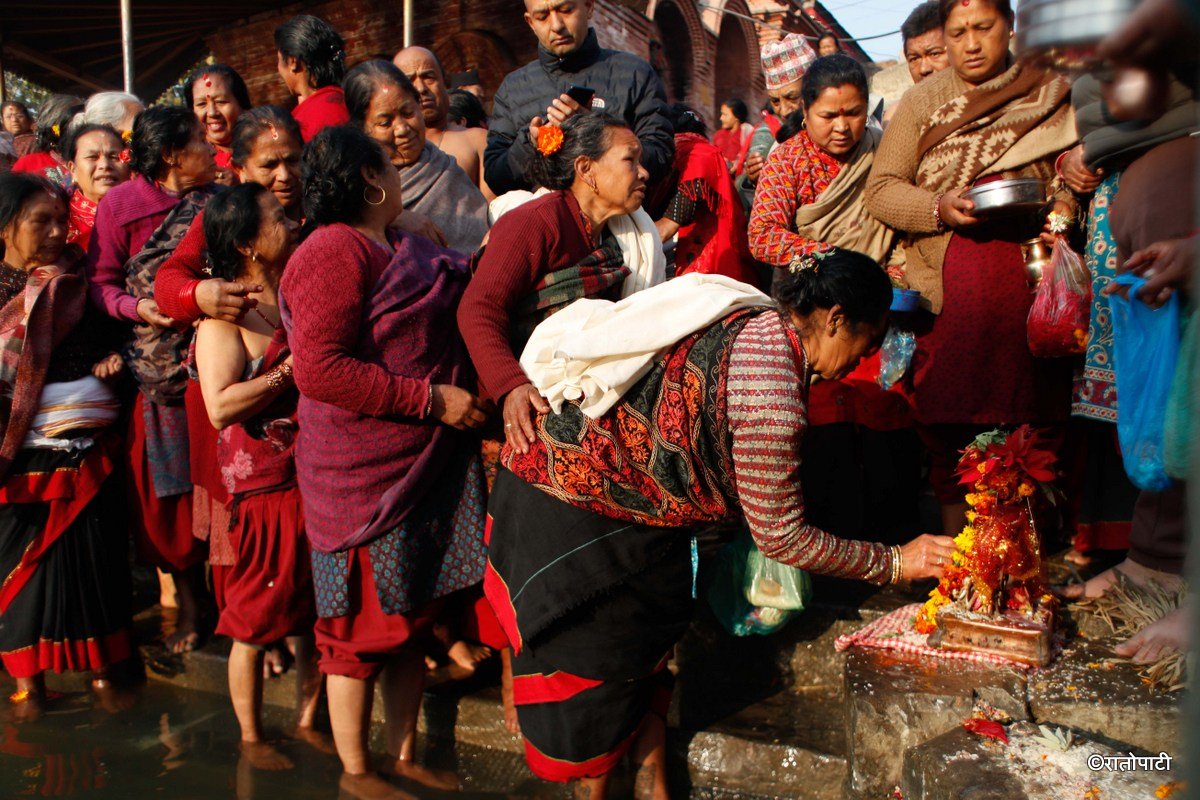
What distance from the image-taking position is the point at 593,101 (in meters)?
3.64

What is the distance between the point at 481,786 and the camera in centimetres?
320

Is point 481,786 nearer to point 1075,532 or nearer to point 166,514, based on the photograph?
point 166,514

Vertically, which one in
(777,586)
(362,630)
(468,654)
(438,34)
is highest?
(438,34)

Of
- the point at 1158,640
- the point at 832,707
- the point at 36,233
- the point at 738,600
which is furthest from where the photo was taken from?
the point at 36,233

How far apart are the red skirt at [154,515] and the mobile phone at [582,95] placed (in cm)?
215

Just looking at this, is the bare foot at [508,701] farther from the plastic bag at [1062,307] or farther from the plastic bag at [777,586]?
the plastic bag at [1062,307]

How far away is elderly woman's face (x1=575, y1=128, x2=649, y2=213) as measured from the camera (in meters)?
2.82

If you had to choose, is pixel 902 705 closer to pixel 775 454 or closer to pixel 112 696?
pixel 775 454

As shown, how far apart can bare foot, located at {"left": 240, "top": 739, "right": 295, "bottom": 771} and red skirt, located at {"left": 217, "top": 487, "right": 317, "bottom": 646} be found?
0.41 metres

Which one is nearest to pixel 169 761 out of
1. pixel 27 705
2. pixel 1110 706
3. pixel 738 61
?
pixel 27 705

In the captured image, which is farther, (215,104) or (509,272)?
(215,104)

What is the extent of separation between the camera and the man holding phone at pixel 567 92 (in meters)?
3.69

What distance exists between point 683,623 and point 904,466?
163cm

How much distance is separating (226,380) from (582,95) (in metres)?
1.62
